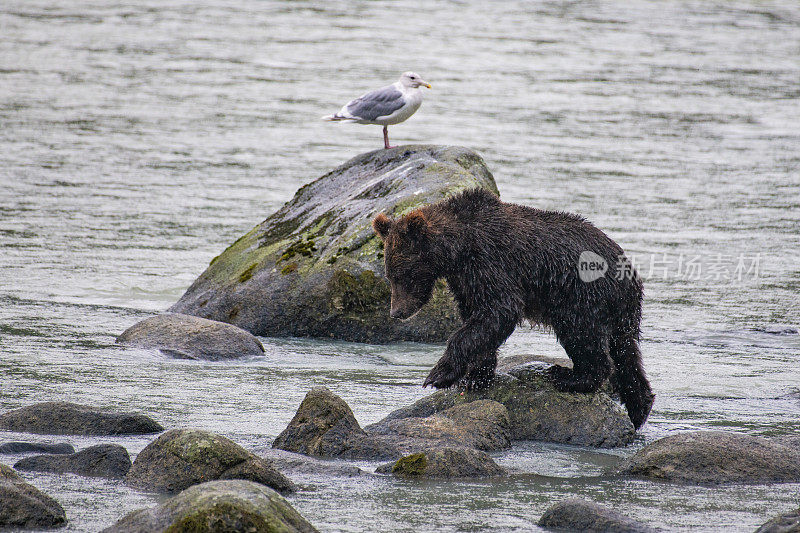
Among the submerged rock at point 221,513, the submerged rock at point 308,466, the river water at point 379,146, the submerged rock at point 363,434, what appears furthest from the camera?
the river water at point 379,146

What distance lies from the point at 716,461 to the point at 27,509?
3.71 meters

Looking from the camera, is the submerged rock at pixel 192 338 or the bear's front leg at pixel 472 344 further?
the submerged rock at pixel 192 338

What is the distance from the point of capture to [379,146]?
1998cm

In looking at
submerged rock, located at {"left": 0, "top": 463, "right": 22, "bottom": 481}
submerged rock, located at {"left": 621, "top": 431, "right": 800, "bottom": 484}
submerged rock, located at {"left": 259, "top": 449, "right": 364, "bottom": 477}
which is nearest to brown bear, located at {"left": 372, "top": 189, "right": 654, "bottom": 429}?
submerged rock, located at {"left": 621, "top": 431, "right": 800, "bottom": 484}

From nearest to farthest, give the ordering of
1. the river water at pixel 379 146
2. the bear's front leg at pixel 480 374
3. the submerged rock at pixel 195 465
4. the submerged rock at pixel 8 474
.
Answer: the submerged rock at pixel 8 474 < the submerged rock at pixel 195 465 < the river water at pixel 379 146 < the bear's front leg at pixel 480 374

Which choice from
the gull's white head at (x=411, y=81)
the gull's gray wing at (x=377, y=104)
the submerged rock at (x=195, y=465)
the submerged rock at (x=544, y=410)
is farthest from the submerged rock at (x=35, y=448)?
the gull's white head at (x=411, y=81)

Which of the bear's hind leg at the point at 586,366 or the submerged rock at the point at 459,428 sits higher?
the bear's hind leg at the point at 586,366

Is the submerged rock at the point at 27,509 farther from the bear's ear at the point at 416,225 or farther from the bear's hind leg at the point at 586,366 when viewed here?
the bear's hind leg at the point at 586,366

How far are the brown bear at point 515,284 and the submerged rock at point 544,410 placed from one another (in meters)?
0.10

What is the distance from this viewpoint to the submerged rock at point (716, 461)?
245 inches

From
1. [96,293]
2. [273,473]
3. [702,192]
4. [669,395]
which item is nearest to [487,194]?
[669,395]

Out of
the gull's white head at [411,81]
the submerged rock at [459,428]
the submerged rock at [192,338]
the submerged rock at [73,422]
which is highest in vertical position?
the gull's white head at [411,81]

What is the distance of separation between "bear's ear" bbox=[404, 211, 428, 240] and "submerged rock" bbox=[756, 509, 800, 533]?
2.97m

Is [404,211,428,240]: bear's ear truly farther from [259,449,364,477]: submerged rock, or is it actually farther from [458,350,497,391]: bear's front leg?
[259,449,364,477]: submerged rock
